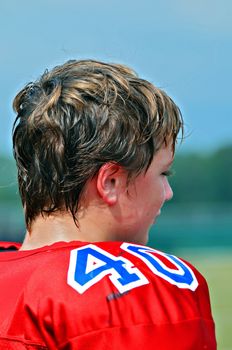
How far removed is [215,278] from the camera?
13.0 m

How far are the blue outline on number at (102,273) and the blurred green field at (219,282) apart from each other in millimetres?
5090

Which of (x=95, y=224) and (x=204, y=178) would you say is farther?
(x=204, y=178)

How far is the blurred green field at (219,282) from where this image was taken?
768cm

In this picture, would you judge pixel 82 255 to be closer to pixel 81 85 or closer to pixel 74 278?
pixel 74 278

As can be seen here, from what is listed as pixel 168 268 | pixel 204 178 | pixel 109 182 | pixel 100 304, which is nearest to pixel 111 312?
pixel 100 304

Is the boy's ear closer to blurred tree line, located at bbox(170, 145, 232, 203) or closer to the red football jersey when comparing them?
the red football jersey

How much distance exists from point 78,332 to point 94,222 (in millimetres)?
287

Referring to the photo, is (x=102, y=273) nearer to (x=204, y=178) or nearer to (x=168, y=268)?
(x=168, y=268)

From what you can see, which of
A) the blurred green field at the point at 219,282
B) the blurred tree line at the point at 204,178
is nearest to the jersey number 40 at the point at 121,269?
the blurred green field at the point at 219,282

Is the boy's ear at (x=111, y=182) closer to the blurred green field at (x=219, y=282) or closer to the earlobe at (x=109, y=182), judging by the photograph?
the earlobe at (x=109, y=182)

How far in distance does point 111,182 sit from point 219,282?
35.6ft

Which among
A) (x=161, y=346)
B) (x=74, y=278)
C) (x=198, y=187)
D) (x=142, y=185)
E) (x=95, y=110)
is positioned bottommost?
(x=198, y=187)

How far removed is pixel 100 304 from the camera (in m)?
1.56

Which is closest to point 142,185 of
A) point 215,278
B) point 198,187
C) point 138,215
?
point 138,215
